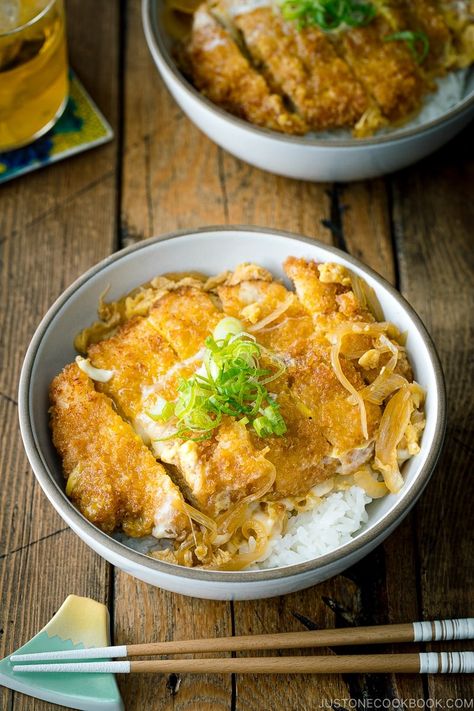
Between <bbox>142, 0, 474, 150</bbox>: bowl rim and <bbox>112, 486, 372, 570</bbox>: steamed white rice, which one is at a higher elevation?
<bbox>142, 0, 474, 150</bbox>: bowl rim

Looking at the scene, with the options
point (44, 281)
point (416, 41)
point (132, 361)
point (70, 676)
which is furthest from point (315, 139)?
point (70, 676)

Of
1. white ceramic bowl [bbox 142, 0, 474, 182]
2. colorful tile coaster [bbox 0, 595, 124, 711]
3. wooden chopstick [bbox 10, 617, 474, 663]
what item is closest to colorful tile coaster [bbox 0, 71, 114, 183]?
white ceramic bowl [bbox 142, 0, 474, 182]

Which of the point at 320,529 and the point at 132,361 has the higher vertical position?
the point at 132,361

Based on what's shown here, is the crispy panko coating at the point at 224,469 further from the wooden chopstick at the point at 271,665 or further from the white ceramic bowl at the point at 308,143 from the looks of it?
the white ceramic bowl at the point at 308,143

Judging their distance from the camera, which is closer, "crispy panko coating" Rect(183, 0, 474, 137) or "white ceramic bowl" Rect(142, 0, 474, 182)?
"white ceramic bowl" Rect(142, 0, 474, 182)

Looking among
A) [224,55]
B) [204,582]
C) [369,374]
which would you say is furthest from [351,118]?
[204,582]

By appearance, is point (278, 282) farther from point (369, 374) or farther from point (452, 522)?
point (452, 522)

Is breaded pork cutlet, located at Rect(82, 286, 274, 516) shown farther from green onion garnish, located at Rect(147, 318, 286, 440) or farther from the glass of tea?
the glass of tea

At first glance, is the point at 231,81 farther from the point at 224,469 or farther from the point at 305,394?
the point at 224,469
